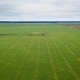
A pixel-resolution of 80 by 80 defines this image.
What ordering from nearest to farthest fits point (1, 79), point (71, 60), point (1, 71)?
point (1, 79) < point (1, 71) < point (71, 60)

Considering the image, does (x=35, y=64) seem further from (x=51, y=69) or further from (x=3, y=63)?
(x=3, y=63)

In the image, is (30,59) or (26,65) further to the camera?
(30,59)

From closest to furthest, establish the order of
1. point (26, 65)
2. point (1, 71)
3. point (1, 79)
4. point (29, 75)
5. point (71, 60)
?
point (1, 79) < point (29, 75) < point (1, 71) < point (26, 65) < point (71, 60)

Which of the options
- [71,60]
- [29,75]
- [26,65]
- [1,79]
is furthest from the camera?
[71,60]

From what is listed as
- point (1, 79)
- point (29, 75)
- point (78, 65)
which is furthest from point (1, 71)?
point (78, 65)

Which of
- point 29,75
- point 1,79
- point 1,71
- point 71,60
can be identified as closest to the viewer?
point 1,79

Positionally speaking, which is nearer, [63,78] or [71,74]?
[63,78]

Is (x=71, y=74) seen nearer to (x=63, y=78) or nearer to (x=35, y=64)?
(x=63, y=78)

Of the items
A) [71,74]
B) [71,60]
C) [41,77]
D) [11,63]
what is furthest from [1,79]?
[71,60]
